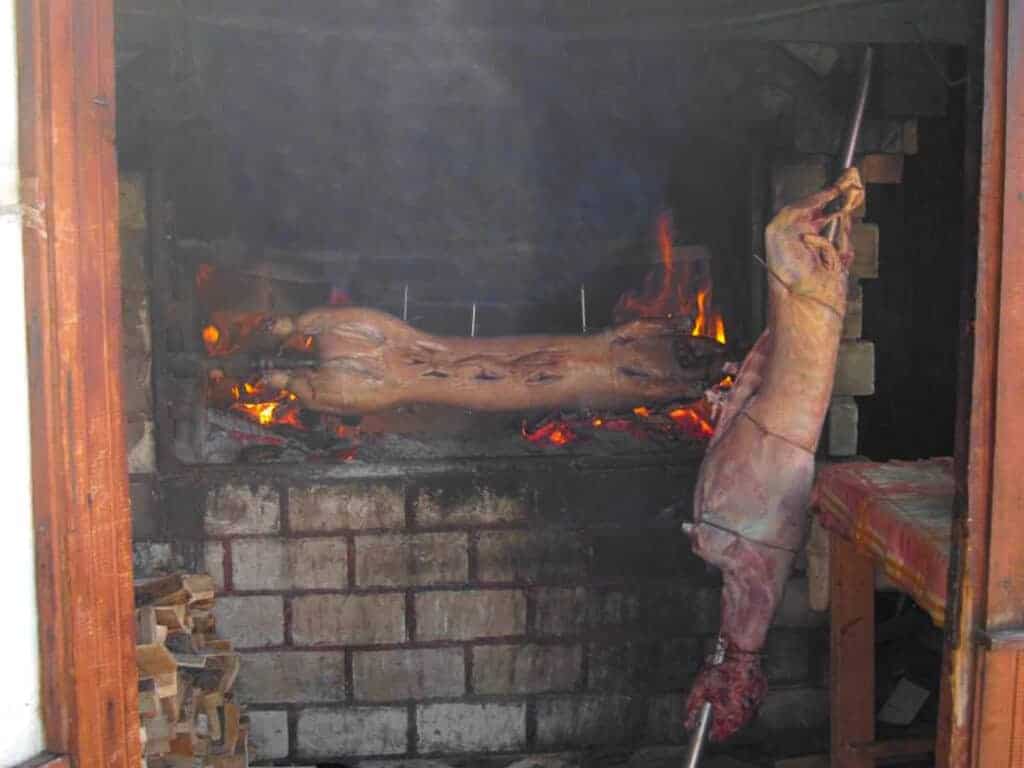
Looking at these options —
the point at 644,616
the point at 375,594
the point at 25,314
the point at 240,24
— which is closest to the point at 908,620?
the point at 644,616

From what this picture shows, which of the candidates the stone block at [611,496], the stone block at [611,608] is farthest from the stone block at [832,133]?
the stone block at [611,608]

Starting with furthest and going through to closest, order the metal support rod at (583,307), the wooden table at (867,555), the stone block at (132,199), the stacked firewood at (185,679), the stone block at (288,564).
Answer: the metal support rod at (583,307)
the stone block at (288,564)
the stone block at (132,199)
the stacked firewood at (185,679)
the wooden table at (867,555)

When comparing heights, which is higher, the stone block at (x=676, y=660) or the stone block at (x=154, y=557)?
the stone block at (x=154, y=557)

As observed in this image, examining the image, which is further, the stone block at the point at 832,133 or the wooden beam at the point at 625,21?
the stone block at the point at 832,133

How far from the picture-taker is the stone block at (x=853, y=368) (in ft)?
17.4

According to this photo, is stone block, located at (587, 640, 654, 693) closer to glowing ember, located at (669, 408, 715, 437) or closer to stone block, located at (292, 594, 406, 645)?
stone block, located at (292, 594, 406, 645)

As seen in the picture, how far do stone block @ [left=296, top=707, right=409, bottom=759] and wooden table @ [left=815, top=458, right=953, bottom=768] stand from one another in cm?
212

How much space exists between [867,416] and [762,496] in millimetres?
2314

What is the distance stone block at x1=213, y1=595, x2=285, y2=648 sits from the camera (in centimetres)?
520

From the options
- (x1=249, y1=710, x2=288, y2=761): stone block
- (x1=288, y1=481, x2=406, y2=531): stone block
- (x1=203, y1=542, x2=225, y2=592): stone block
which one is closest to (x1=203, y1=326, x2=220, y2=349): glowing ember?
(x1=288, y1=481, x2=406, y2=531): stone block

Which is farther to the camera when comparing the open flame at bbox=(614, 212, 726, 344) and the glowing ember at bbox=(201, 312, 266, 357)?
the open flame at bbox=(614, 212, 726, 344)

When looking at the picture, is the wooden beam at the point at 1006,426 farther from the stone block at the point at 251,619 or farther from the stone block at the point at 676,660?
the stone block at the point at 251,619

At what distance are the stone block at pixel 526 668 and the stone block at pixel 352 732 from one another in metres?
0.43

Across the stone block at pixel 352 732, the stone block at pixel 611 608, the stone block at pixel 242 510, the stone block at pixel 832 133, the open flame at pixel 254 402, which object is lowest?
the stone block at pixel 352 732
